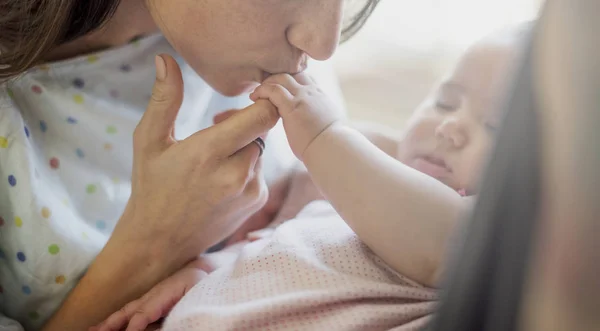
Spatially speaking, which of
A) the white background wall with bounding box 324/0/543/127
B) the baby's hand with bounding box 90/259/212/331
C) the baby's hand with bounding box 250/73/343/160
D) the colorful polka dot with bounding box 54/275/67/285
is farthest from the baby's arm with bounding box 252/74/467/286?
the white background wall with bounding box 324/0/543/127

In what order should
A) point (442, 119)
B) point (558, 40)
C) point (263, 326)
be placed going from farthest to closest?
1. point (442, 119)
2. point (263, 326)
3. point (558, 40)

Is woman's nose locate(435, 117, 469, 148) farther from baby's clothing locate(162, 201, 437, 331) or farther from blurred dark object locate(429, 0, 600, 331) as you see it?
blurred dark object locate(429, 0, 600, 331)

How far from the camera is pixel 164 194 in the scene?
0.70 metres

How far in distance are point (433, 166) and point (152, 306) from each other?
425mm

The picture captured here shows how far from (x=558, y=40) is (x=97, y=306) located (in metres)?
0.61

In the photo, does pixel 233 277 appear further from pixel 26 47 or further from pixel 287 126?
pixel 26 47

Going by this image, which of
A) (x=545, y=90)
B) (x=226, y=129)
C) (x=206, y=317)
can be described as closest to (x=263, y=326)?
(x=206, y=317)

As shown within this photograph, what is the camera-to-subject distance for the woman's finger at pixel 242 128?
2.13 feet

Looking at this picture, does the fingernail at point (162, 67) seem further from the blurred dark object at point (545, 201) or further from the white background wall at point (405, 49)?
the white background wall at point (405, 49)

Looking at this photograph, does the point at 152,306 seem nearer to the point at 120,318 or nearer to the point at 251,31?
the point at 120,318

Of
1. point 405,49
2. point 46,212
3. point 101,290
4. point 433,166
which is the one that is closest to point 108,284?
point 101,290

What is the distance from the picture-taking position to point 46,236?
0.67 m

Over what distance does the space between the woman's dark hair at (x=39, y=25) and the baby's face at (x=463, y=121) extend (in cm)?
47

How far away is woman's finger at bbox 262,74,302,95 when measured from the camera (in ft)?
2.24
